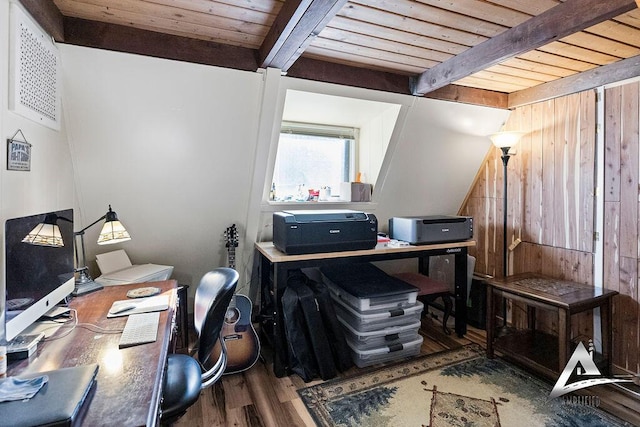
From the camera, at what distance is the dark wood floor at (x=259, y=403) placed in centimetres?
179

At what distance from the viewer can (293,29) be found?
5.12 ft

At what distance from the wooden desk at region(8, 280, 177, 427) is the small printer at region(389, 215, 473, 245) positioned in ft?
6.03

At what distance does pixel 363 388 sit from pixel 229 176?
169cm

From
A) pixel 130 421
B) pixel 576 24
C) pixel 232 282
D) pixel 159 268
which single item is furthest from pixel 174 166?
pixel 576 24

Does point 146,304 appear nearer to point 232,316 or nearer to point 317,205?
point 232,316

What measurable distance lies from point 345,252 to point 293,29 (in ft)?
4.64

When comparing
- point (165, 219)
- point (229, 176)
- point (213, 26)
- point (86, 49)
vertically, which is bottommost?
point (165, 219)

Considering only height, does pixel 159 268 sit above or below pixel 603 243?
below

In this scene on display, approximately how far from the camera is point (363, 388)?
6.88ft

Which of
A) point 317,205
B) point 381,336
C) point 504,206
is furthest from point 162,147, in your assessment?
point 504,206

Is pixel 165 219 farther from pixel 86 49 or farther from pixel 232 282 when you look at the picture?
pixel 232 282

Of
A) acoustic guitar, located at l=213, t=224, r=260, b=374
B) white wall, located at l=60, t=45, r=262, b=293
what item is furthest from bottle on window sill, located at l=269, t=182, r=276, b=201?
acoustic guitar, located at l=213, t=224, r=260, b=374

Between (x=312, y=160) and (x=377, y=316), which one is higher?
(x=312, y=160)

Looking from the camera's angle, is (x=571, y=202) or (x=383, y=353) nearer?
(x=383, y=353)
